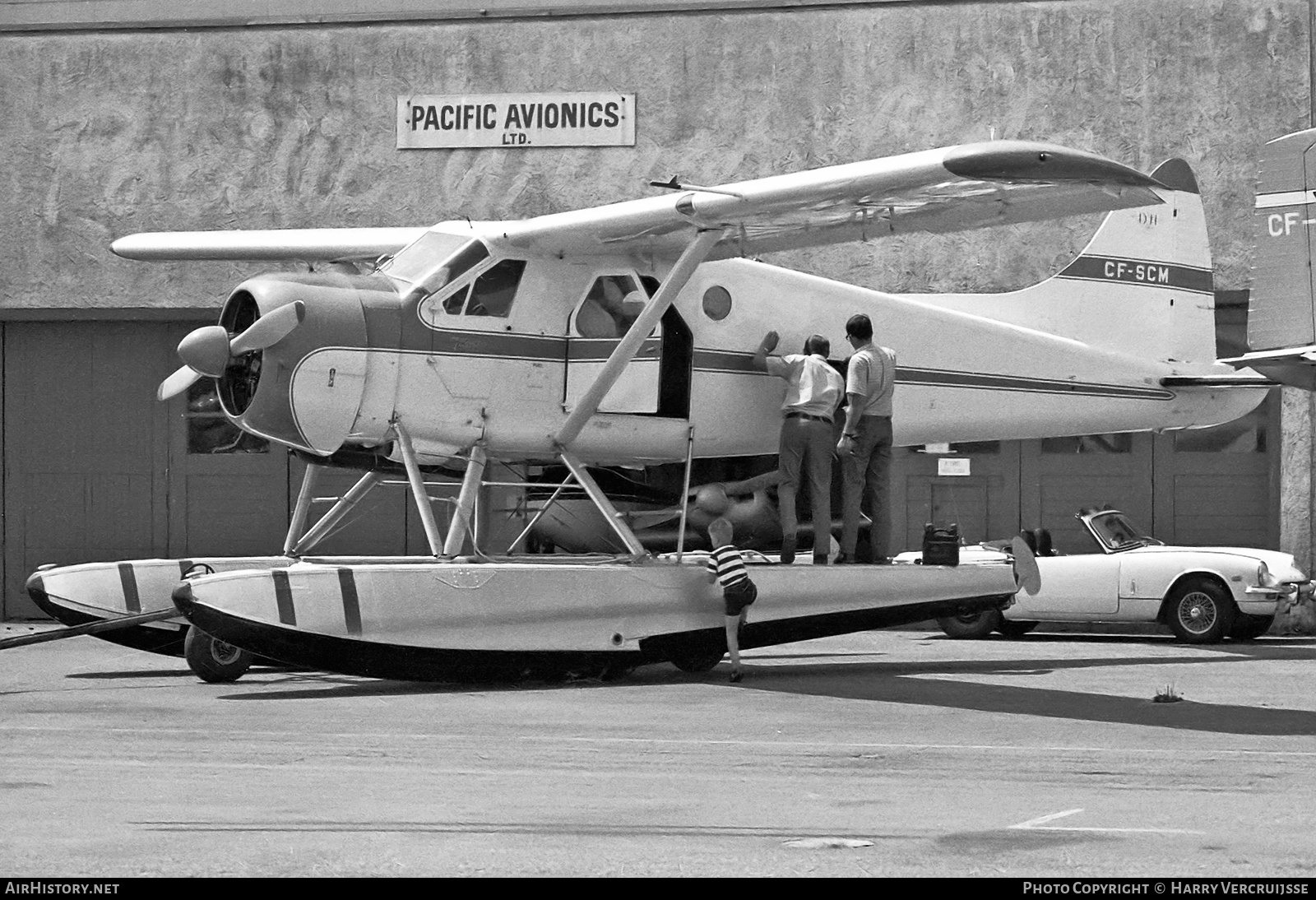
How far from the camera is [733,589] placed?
37.1ft

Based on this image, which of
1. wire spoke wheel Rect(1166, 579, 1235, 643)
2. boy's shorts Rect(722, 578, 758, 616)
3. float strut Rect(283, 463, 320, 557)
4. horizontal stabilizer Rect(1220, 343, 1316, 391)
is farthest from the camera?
wire spoke wheel Rect(1166, 579, 1235, 643)

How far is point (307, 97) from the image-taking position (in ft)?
64.2

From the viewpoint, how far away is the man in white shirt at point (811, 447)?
495 inches

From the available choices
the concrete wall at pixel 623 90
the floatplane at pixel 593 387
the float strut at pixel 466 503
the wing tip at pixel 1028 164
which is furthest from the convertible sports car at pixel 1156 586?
the wing tip at pixel 1028 164

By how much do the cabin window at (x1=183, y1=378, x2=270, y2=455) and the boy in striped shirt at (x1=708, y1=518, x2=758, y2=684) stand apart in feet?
30.7

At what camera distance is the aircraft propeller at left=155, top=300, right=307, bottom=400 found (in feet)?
35.5

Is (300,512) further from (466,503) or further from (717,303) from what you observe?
(717,303)

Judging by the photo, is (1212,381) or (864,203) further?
(1212,381)

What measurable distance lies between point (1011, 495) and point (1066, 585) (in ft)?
9.07

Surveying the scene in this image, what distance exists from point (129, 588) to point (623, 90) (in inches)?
349

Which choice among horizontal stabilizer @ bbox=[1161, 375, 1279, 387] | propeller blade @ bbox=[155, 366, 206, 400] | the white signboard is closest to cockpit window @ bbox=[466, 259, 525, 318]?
propeller blade @ bbox=[155, 366, 206, 400]

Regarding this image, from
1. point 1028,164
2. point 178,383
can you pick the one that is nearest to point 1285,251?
point 1028,164

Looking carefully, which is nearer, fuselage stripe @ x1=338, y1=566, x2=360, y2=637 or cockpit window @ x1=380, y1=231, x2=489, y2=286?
fuselage stripe @ x1=338, y1=566, x2=360, y2=637

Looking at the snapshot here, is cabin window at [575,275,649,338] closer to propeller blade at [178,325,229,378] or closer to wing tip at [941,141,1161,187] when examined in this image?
propeller blade at [178,325,229,378]
